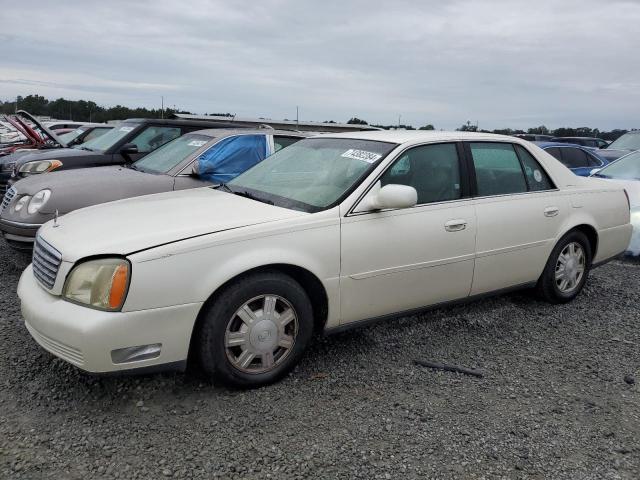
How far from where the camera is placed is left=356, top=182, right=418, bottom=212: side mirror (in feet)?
11.2

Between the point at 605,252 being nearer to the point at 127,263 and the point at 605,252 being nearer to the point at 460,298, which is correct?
the point at 460,298

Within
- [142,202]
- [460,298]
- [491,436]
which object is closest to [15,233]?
[142,202]


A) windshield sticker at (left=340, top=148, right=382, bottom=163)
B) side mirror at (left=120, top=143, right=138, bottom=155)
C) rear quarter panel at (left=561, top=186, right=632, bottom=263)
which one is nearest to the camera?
windshield sticker at (left=340, top=148, right=382, bottom=163)

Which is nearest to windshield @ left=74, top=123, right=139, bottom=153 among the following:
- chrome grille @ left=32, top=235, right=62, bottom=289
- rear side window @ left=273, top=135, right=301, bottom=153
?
rear side window @ left=273, top=135, right=301, bottom=153

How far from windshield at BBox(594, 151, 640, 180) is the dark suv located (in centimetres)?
548

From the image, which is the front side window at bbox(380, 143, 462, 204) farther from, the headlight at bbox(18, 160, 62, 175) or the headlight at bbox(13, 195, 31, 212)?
the headlight at bbox(18, 160, 62, 175)

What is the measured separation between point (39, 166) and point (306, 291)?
514 cm

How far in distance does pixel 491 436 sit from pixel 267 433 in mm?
1142

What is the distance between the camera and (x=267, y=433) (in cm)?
281

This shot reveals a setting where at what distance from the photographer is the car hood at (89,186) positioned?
5.17 metres

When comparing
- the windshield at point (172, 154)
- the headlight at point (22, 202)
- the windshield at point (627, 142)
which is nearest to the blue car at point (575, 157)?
the windshield at point (627, 142)

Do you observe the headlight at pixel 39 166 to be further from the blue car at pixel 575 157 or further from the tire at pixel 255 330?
the blue car at pixel 575 157

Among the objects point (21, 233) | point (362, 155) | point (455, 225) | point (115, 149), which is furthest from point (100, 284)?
point (115, 149)

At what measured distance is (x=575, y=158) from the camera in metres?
11.0
